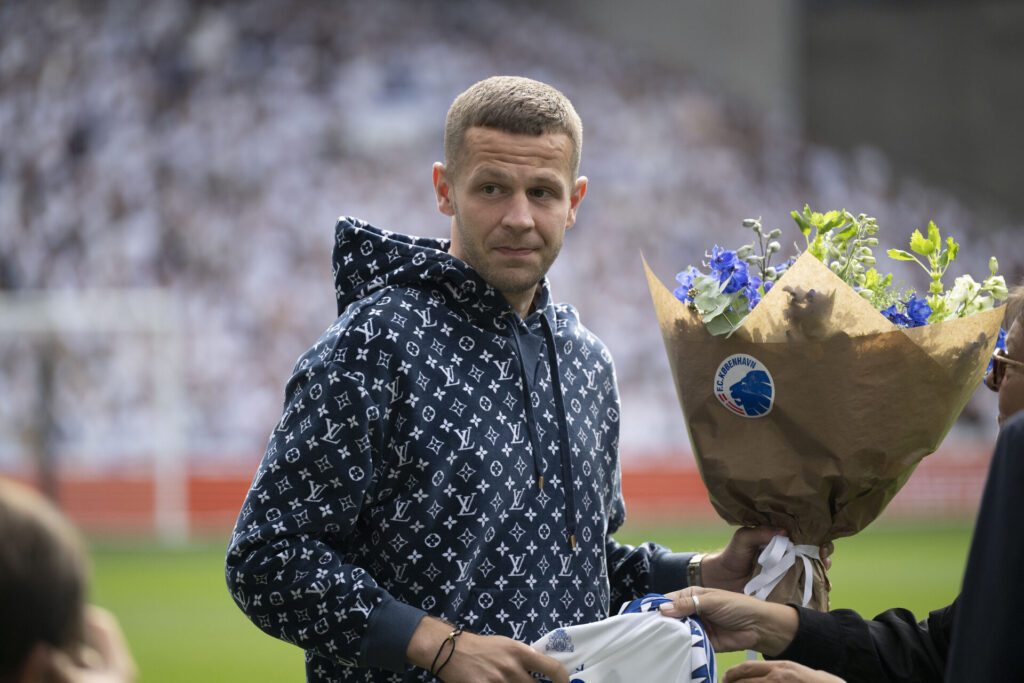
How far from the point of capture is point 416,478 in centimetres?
222

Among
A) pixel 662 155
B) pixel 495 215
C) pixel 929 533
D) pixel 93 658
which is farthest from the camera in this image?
pixel 662 155

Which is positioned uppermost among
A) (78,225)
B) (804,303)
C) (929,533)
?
(78,225)

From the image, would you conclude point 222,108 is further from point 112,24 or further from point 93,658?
point 93,658

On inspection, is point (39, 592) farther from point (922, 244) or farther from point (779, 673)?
point (922, 244)

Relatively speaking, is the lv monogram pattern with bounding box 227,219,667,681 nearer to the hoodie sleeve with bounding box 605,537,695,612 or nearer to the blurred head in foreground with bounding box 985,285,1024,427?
the hoodie sleeve with bounding box 605,537,695,612

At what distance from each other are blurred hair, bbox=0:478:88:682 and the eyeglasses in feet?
4.92

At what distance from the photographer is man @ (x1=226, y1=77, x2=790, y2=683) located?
2064mm

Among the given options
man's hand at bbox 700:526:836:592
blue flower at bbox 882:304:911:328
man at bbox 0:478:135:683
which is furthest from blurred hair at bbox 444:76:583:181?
man at bbox 0:478:135:683

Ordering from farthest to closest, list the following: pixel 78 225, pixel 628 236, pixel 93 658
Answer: pixel 628 236 < pixel 78 225 < pixel 93 658

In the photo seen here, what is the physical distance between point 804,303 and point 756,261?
150mm

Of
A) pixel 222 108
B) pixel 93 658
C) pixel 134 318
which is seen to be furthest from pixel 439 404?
pixel 222 108

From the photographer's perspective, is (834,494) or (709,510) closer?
(834,494)

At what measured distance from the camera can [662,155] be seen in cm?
2122

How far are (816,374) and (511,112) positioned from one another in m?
0.73
